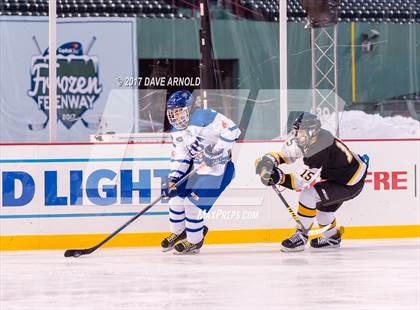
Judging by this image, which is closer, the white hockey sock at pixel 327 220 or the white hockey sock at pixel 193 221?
the white hockey sock at pixel 193 221

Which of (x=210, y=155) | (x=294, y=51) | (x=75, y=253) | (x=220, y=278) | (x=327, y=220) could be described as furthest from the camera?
(x=294, y=51)

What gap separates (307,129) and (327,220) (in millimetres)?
647

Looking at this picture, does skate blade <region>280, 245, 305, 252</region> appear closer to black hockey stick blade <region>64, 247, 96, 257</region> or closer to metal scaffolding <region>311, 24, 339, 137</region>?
black hockey stick blade <region>64, 247, 96, 257</region>

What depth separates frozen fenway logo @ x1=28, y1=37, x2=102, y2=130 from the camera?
9.66m

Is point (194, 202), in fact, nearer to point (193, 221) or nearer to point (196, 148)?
point (193, 221)

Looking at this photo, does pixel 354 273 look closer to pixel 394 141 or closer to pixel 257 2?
pixel 394 141

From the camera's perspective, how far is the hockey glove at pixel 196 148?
327 inches

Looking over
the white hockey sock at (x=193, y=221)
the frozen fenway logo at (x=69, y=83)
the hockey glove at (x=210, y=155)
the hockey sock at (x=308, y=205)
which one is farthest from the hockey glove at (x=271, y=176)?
the frozen fenway logo at (x=69, y=83)

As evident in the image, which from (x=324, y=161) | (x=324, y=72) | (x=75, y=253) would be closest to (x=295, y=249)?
(x=324, y=161)

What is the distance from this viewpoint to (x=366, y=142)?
907cm

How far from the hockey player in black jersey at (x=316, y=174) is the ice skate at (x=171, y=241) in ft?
2.15

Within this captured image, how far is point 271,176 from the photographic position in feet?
27.5

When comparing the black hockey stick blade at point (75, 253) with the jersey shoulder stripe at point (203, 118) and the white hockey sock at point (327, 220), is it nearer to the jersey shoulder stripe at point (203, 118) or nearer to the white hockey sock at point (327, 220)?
the jersey shoulder stripe at point (203, 118)

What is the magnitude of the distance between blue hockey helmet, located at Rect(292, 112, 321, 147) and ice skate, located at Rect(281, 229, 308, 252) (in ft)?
1.97
